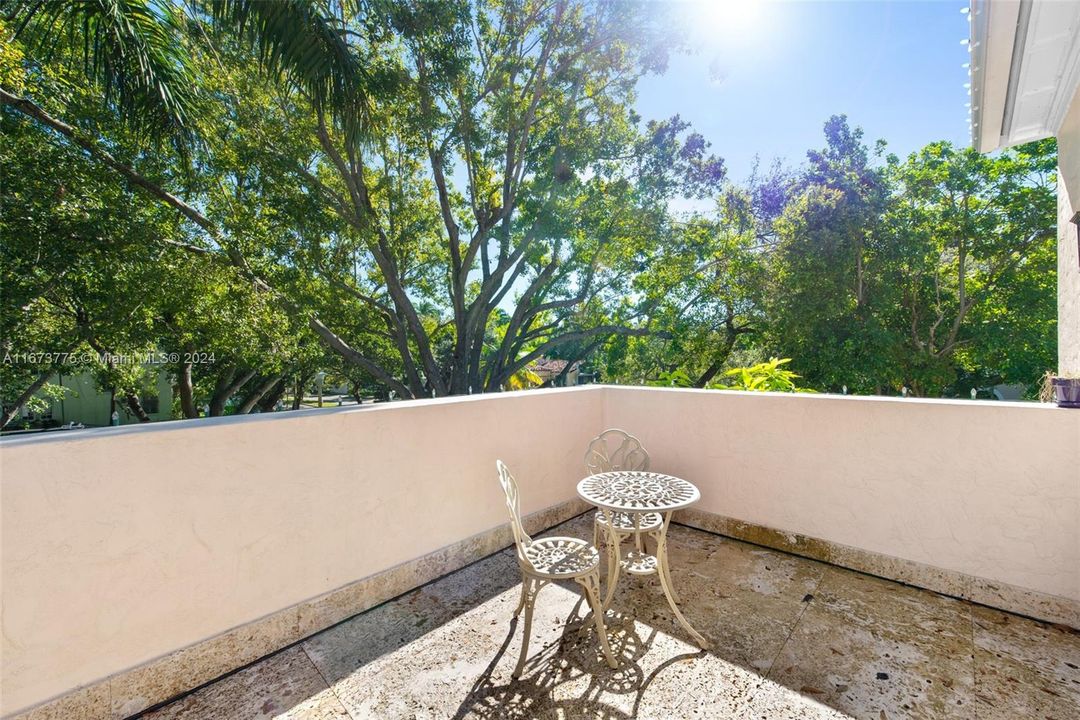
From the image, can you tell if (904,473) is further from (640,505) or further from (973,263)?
(973,263)

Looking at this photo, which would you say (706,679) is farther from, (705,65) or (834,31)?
(705,65)

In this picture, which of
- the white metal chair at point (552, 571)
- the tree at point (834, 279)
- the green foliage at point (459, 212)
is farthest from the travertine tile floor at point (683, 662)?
the tree at point (834, 279)

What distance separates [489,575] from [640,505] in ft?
4.14

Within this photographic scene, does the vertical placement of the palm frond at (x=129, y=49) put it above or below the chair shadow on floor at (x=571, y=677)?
above

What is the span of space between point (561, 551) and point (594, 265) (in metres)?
10.7

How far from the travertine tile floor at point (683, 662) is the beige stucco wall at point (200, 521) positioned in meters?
0.34

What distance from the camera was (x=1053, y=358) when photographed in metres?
11.2

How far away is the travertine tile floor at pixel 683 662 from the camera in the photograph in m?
1.80

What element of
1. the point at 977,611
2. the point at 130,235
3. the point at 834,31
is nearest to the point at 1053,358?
the point at 834,31

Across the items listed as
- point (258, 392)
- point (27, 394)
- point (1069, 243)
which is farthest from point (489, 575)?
point (258, 392)

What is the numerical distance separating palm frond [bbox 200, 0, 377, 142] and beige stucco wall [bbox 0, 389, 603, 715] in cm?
406

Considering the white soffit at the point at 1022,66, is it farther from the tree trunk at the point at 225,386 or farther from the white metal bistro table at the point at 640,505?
the tree trunk at the point at 225,386

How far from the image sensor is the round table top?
221 centimetres

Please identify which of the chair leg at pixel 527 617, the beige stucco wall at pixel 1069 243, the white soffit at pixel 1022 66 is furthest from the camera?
the beige stucco wall at pixel 1069 243
